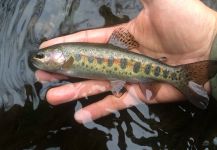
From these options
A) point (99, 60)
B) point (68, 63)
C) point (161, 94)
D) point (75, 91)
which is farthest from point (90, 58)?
point (161, 94)

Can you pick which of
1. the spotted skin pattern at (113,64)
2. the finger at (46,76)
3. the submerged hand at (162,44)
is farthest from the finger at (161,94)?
the finger at (46,76)

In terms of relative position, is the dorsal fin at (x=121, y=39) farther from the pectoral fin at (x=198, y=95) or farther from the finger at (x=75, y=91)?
the pectoral fin at (x=198, y=95)

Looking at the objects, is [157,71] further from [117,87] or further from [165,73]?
[117,87]

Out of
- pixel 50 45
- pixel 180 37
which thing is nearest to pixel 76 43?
pixel 50 45

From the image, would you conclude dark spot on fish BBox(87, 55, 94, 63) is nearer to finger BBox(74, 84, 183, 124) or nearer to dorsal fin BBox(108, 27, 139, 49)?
dorsal fin BBox(108, 27, 139, 49)

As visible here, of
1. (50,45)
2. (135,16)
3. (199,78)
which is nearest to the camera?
(199,78)

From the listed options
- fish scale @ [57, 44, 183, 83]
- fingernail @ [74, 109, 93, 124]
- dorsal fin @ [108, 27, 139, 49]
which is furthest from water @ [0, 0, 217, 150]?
dorsal fin @ [108, 27, 139, 49]

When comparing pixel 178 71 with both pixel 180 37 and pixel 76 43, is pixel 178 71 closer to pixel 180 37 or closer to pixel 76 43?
pixel 180 37
